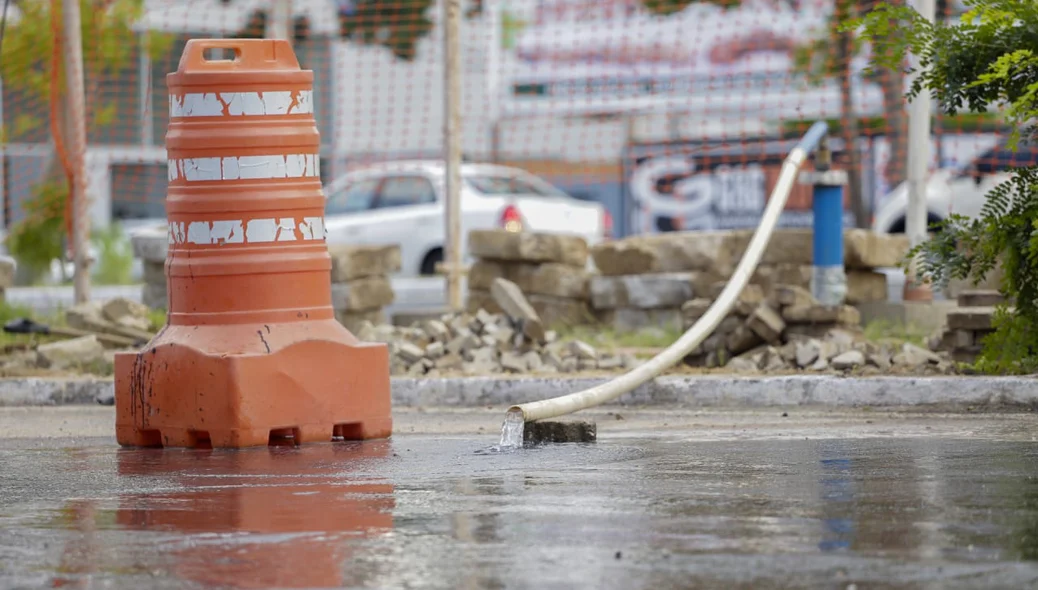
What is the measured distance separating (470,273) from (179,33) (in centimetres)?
1313

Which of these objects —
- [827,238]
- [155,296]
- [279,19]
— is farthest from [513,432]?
[279,19]

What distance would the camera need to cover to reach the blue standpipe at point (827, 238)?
1010 cm

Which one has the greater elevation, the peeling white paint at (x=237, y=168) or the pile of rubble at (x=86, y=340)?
the peeling white paint at (x=237, y=168)

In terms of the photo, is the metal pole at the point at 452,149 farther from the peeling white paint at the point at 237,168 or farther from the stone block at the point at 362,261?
the peeling white paint at the point at 237,168

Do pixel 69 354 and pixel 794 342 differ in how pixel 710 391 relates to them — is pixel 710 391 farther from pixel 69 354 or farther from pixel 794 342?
pixel 69 354

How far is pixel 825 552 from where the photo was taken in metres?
4.26

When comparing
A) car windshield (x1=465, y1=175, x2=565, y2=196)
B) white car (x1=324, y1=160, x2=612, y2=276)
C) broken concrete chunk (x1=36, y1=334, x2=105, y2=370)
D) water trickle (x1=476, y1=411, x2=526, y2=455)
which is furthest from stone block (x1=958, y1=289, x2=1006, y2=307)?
car windshield (x1=465, y1=175, x2=565, y2=196)

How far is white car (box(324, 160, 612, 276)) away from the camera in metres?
20.5

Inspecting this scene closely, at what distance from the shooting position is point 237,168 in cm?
705

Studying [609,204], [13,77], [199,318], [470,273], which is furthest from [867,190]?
[199,318]

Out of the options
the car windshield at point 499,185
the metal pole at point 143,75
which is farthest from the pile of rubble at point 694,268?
the car windshield at point 499,185

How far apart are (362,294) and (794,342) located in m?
3.53

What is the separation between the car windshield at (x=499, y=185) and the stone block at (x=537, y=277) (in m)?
8.75

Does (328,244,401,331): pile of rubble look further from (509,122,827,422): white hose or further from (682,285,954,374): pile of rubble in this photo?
(509,122,827,422): white hose
